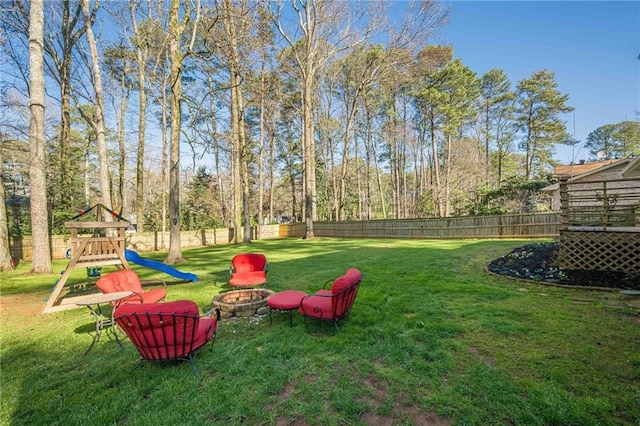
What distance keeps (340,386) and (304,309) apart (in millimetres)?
1319

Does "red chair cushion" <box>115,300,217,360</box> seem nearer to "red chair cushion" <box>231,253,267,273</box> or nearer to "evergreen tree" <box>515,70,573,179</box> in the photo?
"red chair cushion" <box>231,253,267,273</box>

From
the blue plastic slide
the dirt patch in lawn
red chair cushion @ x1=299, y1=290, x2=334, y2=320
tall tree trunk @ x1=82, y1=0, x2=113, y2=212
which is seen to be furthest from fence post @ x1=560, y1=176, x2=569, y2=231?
tall tree trunk @ x1=82, y1=0, x2=113, y2=212

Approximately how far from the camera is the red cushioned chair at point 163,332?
8.34ft

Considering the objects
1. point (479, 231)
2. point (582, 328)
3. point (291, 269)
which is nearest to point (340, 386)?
point (582, 328)

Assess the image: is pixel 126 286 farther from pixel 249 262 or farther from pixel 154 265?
pixel 249 262

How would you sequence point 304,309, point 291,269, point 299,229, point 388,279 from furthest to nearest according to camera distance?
point 299,229 → point 291,269 → point 388,279 → point 304,309

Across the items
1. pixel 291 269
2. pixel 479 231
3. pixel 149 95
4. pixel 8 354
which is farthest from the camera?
pixel 149 95

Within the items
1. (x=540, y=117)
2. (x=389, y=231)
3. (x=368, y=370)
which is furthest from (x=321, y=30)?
(x=540, y=117)

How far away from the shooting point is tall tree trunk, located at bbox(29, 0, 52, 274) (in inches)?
295

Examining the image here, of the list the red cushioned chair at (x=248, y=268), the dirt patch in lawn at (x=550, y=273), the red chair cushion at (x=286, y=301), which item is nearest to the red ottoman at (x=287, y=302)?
the red chair cushion at (x=286, y=301)

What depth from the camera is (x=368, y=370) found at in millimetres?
2691

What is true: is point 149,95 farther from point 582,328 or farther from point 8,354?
point 582,328

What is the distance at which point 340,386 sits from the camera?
2451mm

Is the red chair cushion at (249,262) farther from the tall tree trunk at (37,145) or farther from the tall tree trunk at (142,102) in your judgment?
the tall tree trunk at (142,102)
